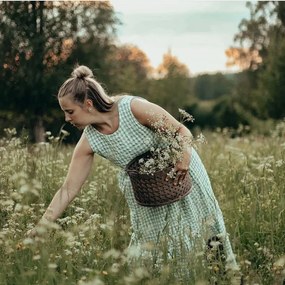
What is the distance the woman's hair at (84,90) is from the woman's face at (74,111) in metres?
0.03

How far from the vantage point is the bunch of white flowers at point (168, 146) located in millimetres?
3877

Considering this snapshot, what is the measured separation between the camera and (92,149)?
444 cm

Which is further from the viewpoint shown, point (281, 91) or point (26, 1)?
point (26, 1)

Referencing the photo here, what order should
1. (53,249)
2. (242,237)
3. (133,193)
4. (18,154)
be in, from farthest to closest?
(18,154) → (242,237) → (133,193) → (53,249)

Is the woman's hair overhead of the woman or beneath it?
overhead

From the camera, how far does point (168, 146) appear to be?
12.7 feet

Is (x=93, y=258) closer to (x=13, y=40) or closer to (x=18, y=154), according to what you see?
(x=18, y=154)

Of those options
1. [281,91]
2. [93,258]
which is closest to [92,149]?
[93,258]

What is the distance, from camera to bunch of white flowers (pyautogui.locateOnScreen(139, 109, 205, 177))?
388 cm

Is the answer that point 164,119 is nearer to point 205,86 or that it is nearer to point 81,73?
point 81,73

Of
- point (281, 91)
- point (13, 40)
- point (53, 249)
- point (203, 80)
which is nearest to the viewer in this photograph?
point (53, 249)

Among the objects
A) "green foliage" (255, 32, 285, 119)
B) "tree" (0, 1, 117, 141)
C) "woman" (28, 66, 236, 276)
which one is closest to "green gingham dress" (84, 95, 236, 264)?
"woman" (28, 66, 236, 276)

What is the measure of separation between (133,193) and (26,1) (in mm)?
27143

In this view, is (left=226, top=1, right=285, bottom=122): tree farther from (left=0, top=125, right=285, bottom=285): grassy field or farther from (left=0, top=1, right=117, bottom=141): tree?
(left=0, top=125, right=285, bottom=285): grassy field
